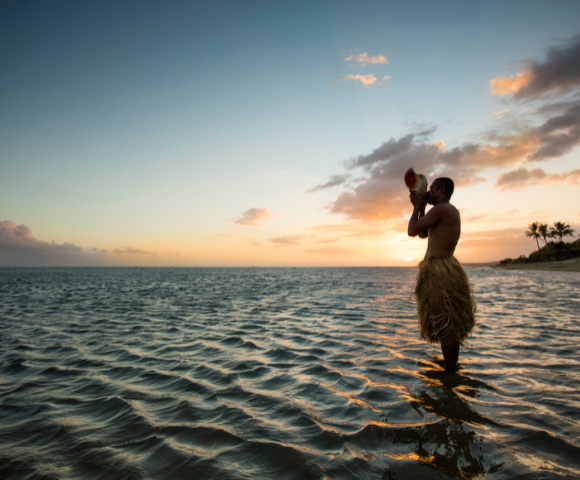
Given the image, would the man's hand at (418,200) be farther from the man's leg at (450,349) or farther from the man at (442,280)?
the man's leg at (450,349)

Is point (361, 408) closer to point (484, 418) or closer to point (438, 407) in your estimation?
point (438, 407)

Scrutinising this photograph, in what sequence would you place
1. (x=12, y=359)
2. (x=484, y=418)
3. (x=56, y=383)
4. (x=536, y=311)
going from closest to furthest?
(x=484, y=418) < (x=56, y=383) < (x=12, y=359) < (x=536, y=311)

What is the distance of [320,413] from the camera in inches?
142

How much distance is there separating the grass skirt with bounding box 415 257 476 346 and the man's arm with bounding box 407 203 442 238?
528 mm

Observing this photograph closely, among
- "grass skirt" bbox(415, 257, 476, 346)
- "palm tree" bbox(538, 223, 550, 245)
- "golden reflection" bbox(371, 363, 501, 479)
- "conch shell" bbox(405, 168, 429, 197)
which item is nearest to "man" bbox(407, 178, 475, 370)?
"grass skirt" bbox(415, 257, 476, 346)

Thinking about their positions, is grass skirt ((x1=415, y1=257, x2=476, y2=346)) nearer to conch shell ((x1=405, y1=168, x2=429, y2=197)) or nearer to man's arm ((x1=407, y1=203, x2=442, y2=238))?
man's arm ((x1=407, y1=203, x2=442, y2=238))

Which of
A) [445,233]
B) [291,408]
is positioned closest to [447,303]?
[445,233]

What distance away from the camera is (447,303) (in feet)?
16.2

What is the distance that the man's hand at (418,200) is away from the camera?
518 cm

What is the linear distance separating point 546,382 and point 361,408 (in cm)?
283

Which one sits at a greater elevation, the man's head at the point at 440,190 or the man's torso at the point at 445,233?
the man's head at the point at 440,190

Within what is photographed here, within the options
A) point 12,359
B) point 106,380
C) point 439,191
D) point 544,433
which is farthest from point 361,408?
point 12,359

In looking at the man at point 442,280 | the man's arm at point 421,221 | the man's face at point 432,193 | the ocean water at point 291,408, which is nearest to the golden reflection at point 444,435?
the ocean water at point 291,408

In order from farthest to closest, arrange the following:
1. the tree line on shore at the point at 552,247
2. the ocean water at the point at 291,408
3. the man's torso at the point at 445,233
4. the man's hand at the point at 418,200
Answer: the tree line on shore at the point at 552,247, the man's hand at the point at 418,200, the man's torso at the point at 445,233, the ocean water at the point at 291,408
